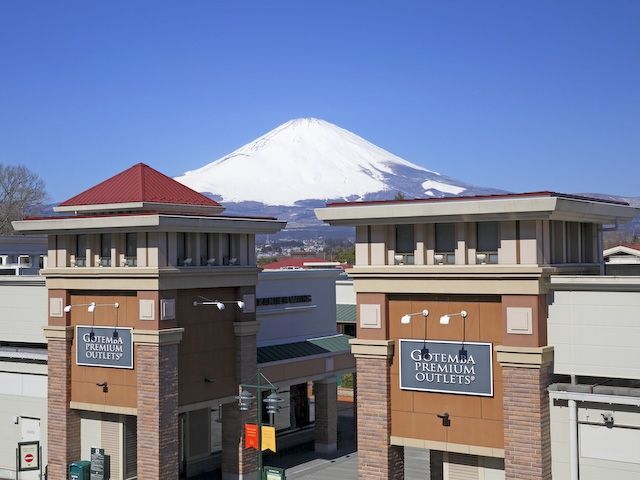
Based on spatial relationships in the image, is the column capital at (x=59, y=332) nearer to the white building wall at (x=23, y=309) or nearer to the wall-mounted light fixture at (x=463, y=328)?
the white building wall at (x=23, y=309)

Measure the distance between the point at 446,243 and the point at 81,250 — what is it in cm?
1564

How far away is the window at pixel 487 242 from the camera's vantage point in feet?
83.4

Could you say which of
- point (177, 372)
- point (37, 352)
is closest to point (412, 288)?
point (177, 372)

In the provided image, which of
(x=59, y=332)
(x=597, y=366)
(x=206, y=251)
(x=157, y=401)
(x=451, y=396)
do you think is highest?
(x=206, y=251)

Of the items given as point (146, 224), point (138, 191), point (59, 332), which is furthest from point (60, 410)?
point (138, 191)

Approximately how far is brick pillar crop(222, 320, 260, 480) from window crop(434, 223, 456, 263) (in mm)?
12409

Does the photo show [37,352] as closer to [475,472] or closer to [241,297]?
[241,297]

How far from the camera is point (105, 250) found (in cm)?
3375

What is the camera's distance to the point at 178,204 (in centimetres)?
3581

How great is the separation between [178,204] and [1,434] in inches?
514

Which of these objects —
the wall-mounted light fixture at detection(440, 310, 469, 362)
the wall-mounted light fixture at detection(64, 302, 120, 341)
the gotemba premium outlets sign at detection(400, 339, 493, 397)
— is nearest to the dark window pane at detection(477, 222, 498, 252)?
the wall-mounted light fixture at detection(440, 310, 469, 362)

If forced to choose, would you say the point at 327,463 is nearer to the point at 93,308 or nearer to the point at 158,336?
the point at 158,336

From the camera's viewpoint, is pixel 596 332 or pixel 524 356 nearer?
pixel 596 332

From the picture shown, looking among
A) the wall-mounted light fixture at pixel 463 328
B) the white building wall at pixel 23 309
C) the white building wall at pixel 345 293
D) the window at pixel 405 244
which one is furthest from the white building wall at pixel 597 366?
the white building wall at pixel 345 293
